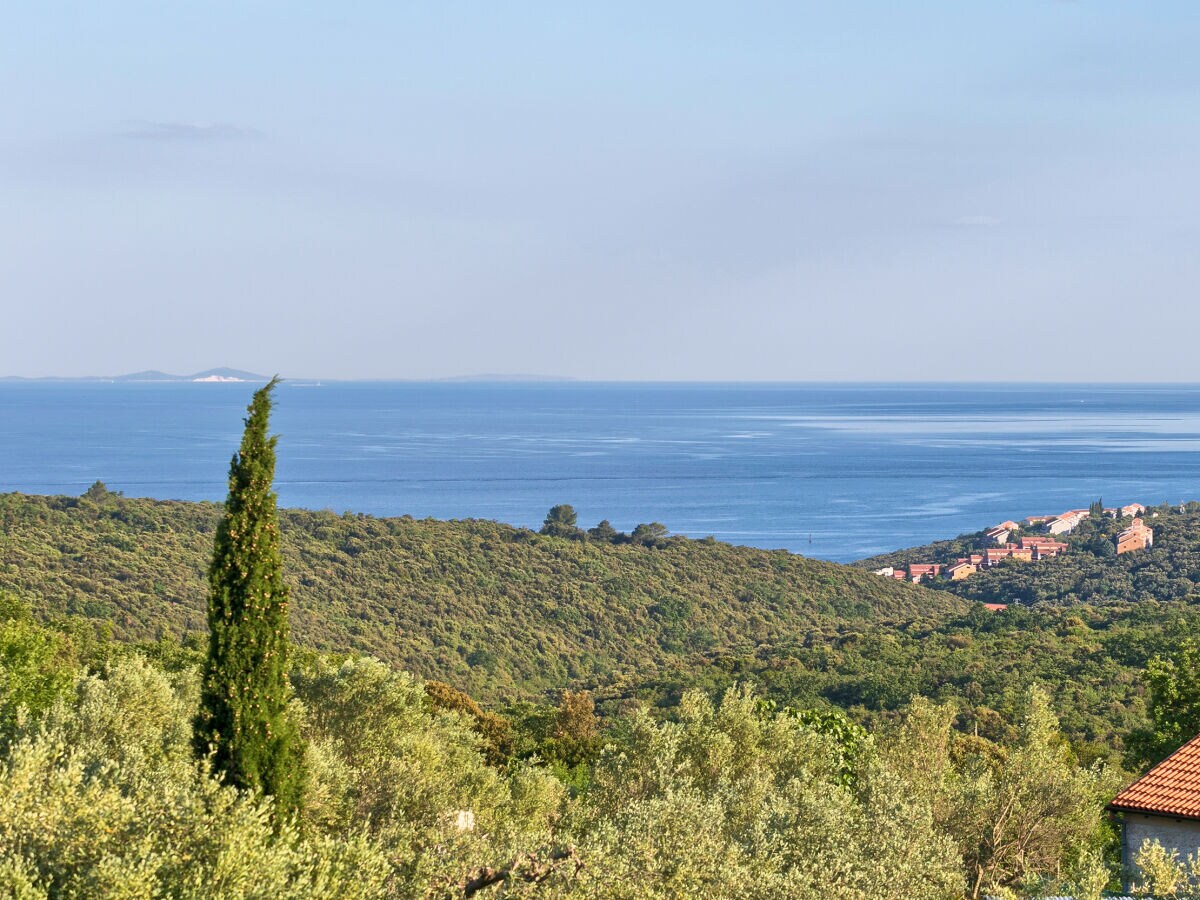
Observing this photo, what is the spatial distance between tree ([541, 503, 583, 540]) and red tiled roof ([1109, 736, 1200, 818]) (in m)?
47.0

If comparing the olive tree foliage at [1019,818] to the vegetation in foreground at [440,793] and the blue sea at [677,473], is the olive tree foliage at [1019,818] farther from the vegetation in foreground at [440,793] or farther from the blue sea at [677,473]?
the blue sea at [677,473]

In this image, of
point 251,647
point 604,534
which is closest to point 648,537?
point 604,534

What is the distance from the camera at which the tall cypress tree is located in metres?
10.4

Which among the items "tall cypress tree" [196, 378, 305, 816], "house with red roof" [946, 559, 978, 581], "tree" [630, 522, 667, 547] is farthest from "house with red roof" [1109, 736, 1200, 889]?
"house with red roof" [946, 559, 978, 581]

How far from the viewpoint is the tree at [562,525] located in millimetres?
59672

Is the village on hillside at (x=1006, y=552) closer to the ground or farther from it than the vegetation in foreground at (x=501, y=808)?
closer to the ground

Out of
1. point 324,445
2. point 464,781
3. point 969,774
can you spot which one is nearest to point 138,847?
point 464,781

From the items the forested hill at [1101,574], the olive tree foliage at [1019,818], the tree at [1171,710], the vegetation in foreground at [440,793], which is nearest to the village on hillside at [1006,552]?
the forested hill at [1101,574]

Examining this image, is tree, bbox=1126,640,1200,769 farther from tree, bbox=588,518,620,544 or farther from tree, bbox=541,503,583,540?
tree, bbox=588,518,620,544

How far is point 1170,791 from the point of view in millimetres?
12234

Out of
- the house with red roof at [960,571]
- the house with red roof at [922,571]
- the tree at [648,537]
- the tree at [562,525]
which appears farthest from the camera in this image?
the house with red roof at [922,571]

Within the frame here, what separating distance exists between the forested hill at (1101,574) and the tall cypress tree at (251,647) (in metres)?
45.0

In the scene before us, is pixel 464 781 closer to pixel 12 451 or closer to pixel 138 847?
pixel 138 847

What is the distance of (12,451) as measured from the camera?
138 meters
